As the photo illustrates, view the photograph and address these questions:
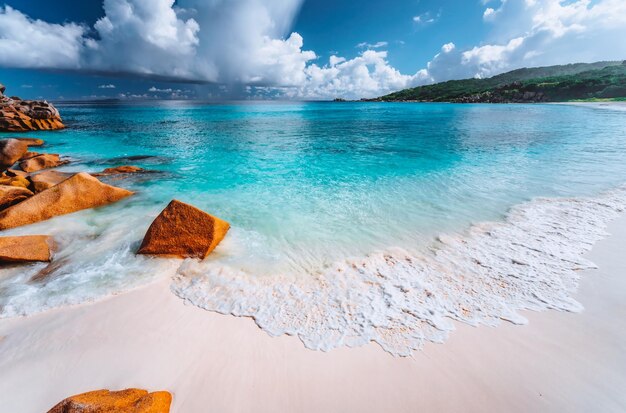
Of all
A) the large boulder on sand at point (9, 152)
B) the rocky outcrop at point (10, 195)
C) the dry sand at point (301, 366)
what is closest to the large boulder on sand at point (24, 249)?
the dry sand at point (301, 366)

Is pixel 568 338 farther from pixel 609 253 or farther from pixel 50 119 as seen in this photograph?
pixel 50 119

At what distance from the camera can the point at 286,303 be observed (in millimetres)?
4578

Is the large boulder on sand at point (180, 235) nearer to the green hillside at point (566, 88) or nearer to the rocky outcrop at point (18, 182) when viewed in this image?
the rocky outcrop at point (18, 182)

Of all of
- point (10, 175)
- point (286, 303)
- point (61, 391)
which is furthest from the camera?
point (10, 175)

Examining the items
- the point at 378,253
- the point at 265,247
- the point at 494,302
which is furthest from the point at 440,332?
the point at 265,247

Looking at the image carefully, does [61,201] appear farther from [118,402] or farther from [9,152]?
[9,152]

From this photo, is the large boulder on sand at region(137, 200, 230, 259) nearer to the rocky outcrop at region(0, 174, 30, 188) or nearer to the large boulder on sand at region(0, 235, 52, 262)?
the large boulder on sand at region(0, 235, 52, 262)

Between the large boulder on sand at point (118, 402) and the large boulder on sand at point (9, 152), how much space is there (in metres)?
19.2

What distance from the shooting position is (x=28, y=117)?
3384 centimetres

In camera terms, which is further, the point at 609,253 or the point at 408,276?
the point at 609,253

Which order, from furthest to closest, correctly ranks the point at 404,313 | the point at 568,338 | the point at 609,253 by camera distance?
the point at 609,253 < the point at 404,313 < the point at 568,338

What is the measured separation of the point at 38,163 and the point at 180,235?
14795 millimetres

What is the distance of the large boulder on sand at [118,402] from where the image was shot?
2.50 meters

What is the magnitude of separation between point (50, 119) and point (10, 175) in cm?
3406
